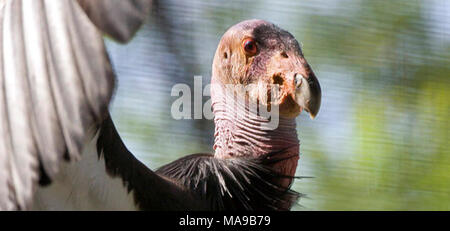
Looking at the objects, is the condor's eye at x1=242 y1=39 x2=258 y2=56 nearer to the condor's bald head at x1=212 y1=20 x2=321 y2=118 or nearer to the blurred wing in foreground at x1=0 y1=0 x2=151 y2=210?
the condor's bald head at x1=212 y1=20 x2=321 y2=118

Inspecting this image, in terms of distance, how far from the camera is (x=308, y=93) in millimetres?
1727

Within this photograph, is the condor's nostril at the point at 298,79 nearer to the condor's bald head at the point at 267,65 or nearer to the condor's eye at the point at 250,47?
the condor's bald head at the point at 267,65

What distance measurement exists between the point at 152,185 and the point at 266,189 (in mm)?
280

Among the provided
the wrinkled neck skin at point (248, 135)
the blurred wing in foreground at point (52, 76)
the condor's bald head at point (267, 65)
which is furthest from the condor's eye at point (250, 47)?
the blurred wing in foreground at point (52, 76)

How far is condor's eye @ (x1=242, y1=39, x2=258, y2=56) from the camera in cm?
189

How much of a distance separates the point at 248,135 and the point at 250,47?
0.20 metres

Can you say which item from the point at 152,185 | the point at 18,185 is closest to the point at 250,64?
the point at 152,185

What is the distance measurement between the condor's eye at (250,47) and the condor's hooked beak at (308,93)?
162 mm

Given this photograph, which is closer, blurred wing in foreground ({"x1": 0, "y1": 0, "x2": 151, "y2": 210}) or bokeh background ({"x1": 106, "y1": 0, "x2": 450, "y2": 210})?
blurred wing in foreground ({"x1": 0, "y1": 0, "x2": 151, "y2": 210})

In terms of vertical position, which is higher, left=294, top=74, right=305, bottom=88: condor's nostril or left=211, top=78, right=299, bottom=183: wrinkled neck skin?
left=294, top=74, right=305, bottom=88: condor's nostril

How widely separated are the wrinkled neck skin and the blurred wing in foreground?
757 mm

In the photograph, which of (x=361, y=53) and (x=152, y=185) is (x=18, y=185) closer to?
(x=152, y=185)

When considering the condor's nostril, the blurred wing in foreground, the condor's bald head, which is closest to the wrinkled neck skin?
the condor's bald head

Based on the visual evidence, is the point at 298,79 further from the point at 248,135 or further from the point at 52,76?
the point at 52,76
